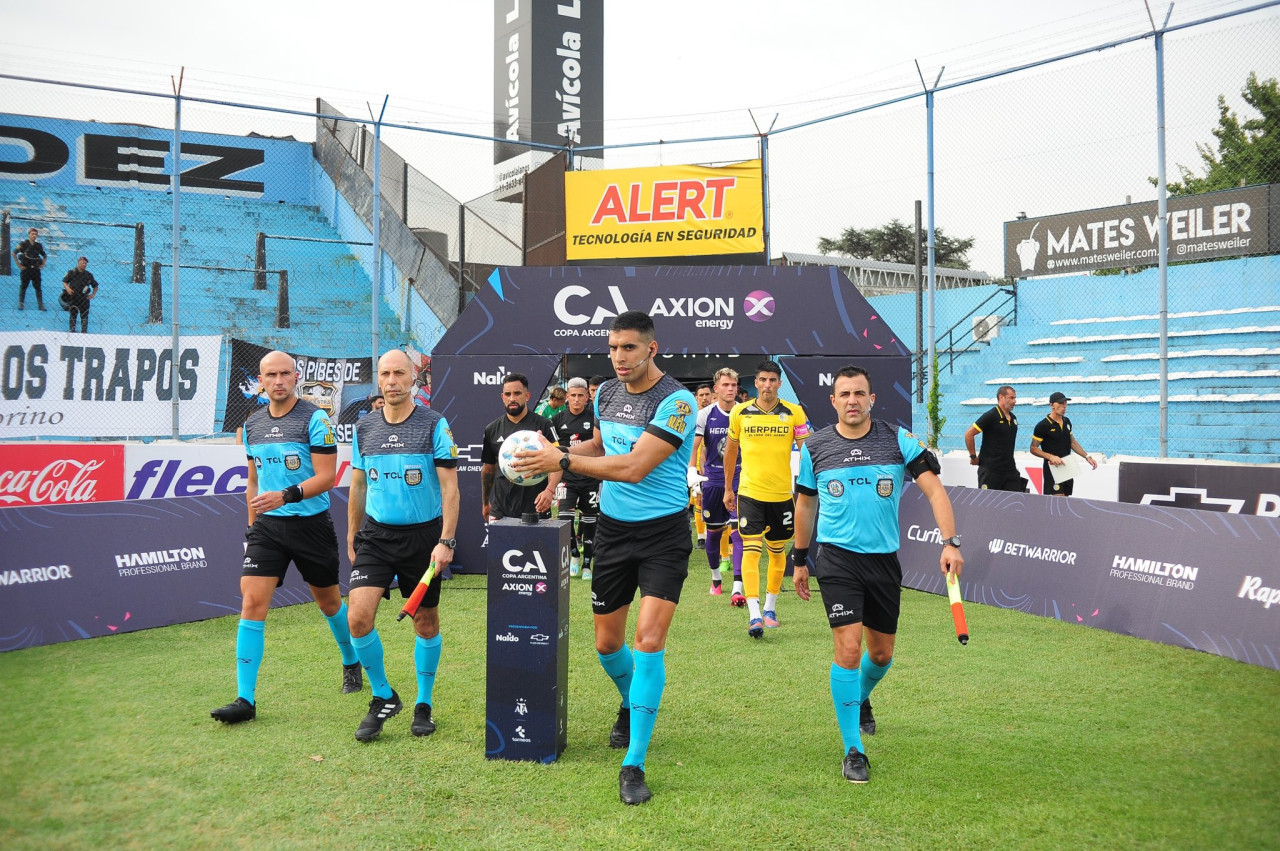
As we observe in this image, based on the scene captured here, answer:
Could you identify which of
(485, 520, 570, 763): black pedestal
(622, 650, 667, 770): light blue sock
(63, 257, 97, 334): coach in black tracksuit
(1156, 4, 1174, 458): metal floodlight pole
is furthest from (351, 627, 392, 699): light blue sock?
(63, 257, 97, 334): coach in black tracksuit

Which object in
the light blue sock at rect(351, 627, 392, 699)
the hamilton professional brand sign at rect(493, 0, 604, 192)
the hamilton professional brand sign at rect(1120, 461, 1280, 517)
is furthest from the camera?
the hamilton professional brand sign at rect(493, 0, 604, 192)

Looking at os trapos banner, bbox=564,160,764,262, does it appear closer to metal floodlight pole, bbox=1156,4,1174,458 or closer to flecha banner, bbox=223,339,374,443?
flecha banner, bbox=223,339,374,443

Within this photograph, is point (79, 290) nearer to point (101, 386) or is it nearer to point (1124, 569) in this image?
point (101, 386)

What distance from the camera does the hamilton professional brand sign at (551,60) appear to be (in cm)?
2955

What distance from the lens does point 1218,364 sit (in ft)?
57.6

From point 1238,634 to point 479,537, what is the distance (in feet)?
23.9

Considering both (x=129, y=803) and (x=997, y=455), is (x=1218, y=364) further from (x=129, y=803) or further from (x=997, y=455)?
(x=129, y=803)

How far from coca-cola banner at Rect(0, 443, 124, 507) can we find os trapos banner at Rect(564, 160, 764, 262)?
7.29 metres

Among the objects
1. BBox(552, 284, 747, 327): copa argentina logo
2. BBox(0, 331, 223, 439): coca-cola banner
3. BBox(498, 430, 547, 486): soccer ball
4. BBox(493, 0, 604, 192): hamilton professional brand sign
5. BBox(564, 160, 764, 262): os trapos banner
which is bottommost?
BBox(498, 430, 547, 486): soccer ball

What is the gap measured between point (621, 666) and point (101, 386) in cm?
921

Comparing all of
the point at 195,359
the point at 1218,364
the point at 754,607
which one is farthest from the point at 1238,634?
the point at 1218,364

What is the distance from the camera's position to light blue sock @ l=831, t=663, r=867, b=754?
453 cm

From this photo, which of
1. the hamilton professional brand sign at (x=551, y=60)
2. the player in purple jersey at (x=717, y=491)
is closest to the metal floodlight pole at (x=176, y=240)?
the player in purple jersey at (x=717, y=491)

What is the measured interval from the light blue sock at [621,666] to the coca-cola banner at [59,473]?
24.5ft
